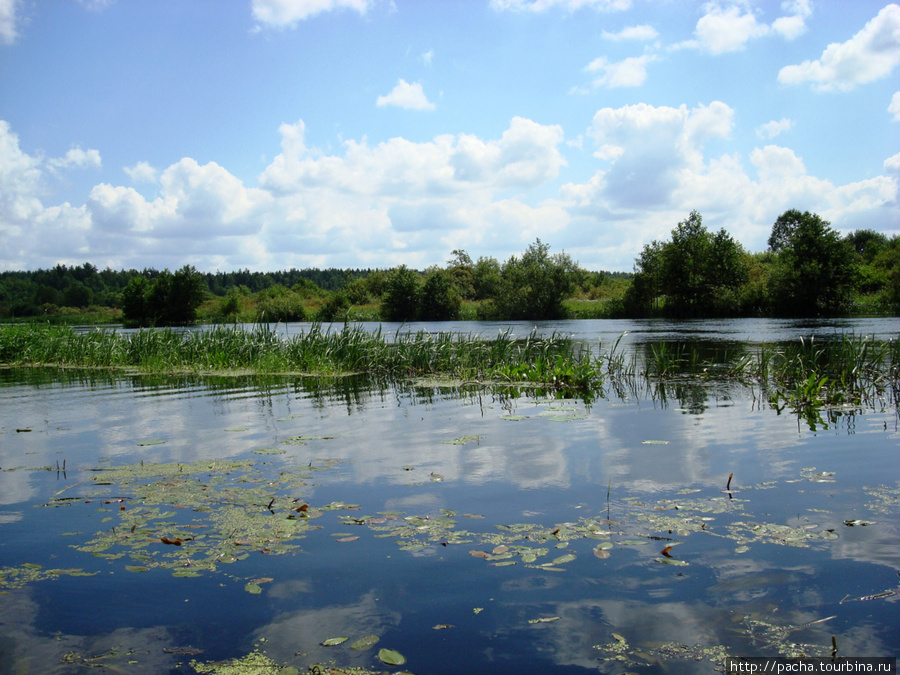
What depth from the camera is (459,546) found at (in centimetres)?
566

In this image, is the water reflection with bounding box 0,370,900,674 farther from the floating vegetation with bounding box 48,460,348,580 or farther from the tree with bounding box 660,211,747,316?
the tree with bounding box 660,211,747,316

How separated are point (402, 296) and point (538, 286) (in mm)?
19182

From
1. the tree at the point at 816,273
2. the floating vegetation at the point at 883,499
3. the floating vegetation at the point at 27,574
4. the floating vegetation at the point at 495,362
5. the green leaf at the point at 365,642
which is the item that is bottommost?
the floating vegetation at the point at 883,499

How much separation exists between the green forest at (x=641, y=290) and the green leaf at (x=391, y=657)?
161 ft

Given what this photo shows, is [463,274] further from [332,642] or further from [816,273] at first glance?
[332,642]

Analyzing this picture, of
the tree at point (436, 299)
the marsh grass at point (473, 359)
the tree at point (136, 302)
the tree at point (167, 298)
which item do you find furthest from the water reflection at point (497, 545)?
the tree at point (136, 302)

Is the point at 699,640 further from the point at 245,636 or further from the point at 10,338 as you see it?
the point at 10,338

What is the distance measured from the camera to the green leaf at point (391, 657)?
3789mm

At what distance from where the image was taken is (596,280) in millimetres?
95375

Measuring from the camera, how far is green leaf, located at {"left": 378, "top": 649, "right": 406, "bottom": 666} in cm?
379

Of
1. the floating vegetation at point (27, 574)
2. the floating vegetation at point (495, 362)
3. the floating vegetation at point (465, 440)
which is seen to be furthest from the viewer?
the floating vegetation at point (495, 362)

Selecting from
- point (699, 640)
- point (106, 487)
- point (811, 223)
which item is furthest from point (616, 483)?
Answer: point (811, 223)

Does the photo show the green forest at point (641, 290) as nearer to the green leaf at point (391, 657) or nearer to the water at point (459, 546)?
the water at point (459, 546)

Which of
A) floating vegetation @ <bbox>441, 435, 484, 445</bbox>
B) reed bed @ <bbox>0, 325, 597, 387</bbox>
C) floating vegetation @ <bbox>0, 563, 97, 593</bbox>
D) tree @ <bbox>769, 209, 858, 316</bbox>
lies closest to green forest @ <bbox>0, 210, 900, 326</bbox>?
tree @ <bbox>769, 209, 858, 316</bbox>
